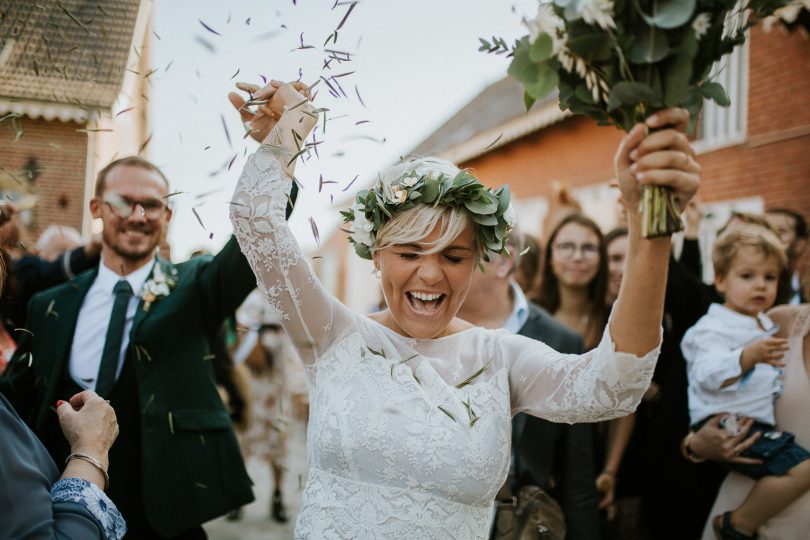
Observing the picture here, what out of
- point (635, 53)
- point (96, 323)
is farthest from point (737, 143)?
point (635, 53)

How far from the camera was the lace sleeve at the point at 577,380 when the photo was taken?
206 cm

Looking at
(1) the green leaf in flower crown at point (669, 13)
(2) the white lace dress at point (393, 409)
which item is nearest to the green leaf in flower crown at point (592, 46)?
(1) the green leaf in flower crown at point (669, 13)

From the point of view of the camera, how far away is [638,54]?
1683 mm

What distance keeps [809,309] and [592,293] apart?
1.40 meters

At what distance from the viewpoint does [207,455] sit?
133 inches

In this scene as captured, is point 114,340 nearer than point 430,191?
No

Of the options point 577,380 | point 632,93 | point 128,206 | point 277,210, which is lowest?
point 577,380

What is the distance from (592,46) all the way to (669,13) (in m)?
0.18

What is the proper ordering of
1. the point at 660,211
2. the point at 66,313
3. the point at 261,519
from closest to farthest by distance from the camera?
the point at 660,211, the point at 66,313, the point at 261,519

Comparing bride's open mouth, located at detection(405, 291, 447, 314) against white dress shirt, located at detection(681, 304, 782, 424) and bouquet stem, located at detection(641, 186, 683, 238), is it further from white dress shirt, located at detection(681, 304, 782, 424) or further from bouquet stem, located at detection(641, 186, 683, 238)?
white dress shirt, located at detection(681, 304, 782, 424)

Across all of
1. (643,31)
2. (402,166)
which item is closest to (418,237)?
(402,166)

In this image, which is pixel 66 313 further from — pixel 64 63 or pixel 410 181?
pixel 410 181

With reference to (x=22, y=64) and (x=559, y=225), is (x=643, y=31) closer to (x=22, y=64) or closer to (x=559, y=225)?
(x=22, y=64)

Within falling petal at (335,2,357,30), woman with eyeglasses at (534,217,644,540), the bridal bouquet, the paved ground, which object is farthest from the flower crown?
the paved ground
